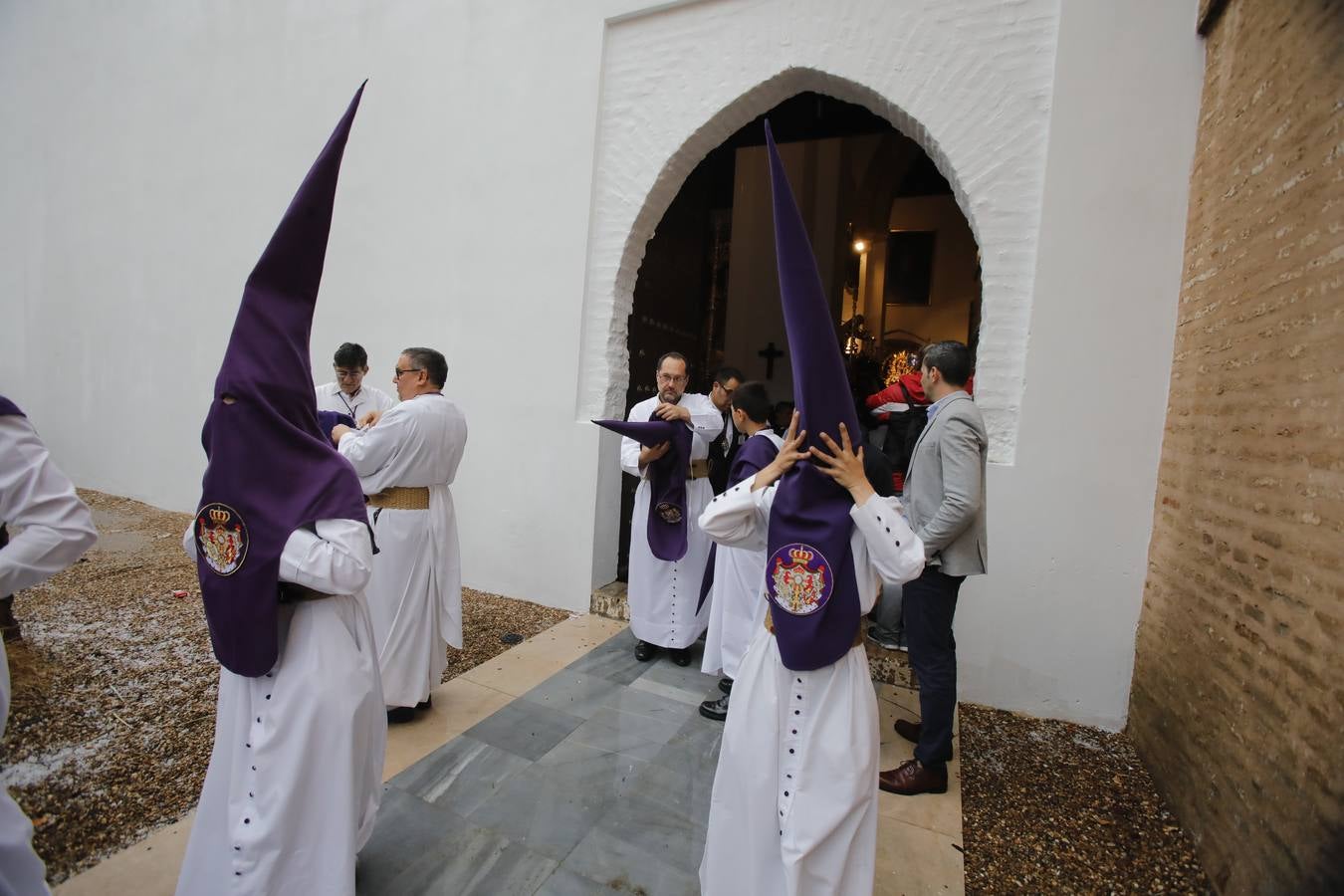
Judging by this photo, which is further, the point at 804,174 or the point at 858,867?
the point at 804,174

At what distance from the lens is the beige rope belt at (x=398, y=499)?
12.2ft

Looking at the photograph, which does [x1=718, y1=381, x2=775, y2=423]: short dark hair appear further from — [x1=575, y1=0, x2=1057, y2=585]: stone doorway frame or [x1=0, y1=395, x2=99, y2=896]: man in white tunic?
[x1=0, y1=395, x2=99, y2=896]: man in white tunic

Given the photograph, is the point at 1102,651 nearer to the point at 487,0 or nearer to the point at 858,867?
the point at 858,867

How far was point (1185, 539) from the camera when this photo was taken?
335 cm

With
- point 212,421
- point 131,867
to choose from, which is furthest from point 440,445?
point 131,867

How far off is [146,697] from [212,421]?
2849mm

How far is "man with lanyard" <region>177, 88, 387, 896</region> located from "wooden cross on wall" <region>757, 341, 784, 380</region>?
7680 millimetres

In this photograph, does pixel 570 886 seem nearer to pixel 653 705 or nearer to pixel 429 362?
pixel 653 705

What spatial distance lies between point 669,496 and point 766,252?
6227mm

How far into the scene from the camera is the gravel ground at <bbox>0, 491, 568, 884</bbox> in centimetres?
279

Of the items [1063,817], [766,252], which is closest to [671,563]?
[1063,817]

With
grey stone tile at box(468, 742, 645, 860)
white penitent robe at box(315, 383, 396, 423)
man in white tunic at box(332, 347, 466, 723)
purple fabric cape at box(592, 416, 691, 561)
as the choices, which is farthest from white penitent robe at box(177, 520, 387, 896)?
white penitent robe at box(315, 383, 396, 423)

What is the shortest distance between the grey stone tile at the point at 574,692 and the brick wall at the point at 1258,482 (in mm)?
2801

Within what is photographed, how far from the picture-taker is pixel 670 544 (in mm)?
4621
